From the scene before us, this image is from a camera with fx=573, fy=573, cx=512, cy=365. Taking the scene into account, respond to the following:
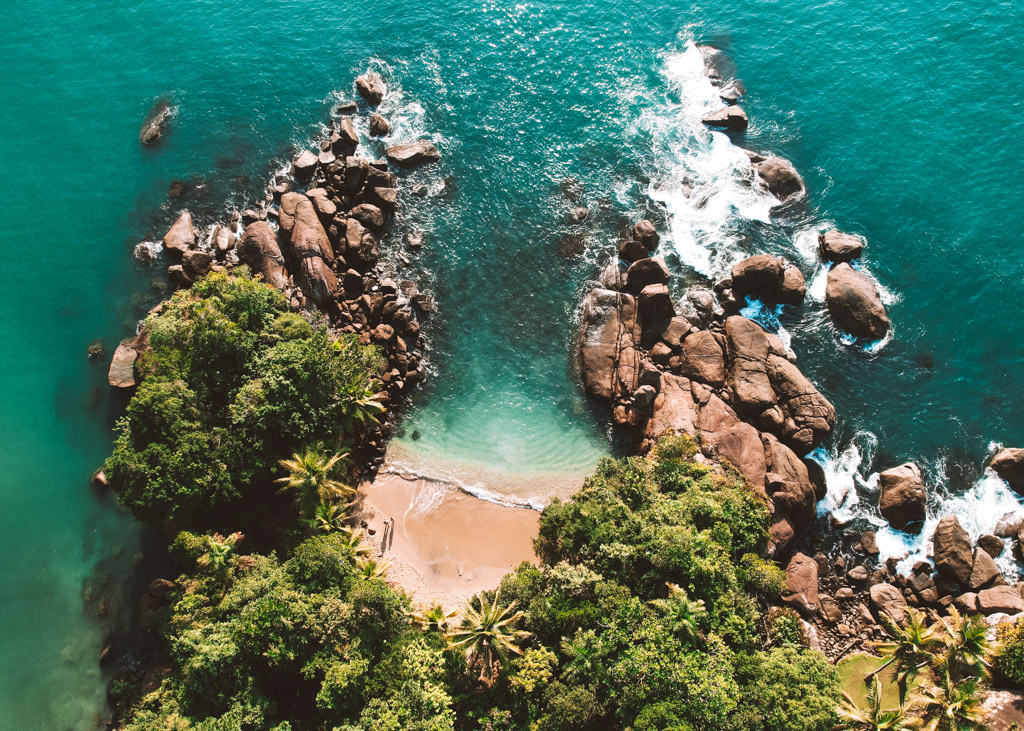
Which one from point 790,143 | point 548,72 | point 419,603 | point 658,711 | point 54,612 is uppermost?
point 548,72

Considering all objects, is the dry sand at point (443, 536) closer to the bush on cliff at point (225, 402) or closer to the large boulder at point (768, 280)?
the bush on cliff at point (225, 402)

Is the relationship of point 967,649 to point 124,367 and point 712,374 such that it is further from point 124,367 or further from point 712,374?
point 124,367

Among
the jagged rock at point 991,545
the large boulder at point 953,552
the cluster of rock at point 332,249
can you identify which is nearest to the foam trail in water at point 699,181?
the cluster of rock at point 332,249

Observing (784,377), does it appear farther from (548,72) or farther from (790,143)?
(548,72)

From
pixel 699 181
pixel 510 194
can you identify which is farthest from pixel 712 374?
pixel 510 194

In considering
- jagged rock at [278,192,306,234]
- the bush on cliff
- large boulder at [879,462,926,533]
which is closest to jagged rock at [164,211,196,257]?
jagged rock at [278,192,306,234]

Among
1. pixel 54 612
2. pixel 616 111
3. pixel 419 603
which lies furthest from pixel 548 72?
pixel 54 612

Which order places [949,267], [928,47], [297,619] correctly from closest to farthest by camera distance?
1. [297,619]
2. [949,267]
3. [928,47]
